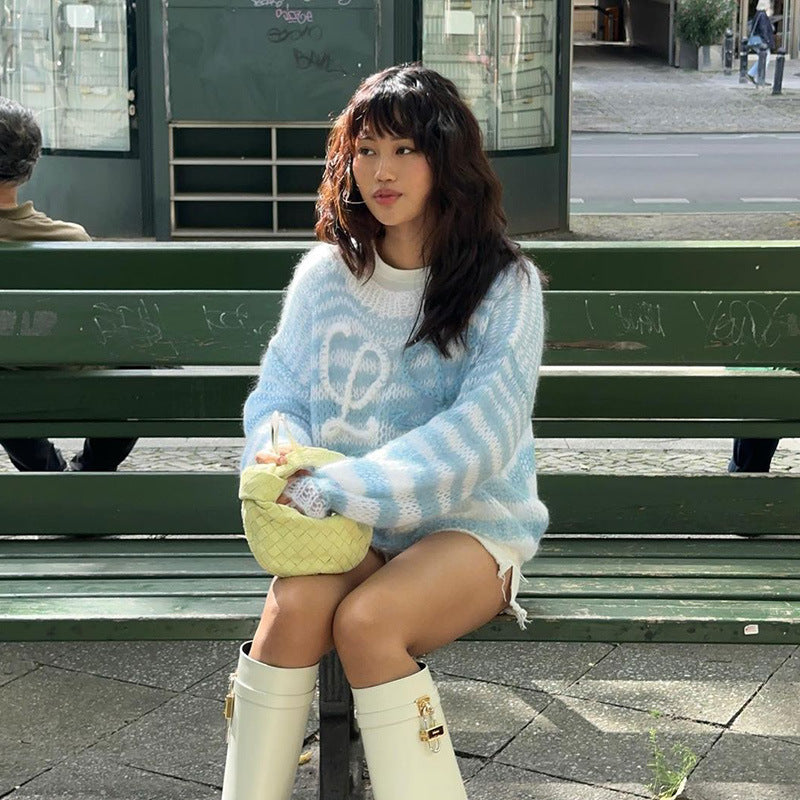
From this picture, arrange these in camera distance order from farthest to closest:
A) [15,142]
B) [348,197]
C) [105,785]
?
[15,142], [105,785], [348,197]

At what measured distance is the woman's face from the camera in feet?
10.1

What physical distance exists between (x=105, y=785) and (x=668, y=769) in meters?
1.26

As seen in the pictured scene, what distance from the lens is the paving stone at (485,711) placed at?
369 centimetres

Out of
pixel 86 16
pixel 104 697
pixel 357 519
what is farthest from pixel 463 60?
pixel 357 519

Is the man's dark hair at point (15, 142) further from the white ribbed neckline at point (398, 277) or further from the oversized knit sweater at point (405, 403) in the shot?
the white ribbed neckline at point (398, 277)

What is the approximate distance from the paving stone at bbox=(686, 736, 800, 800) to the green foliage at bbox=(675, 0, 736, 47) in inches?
1349

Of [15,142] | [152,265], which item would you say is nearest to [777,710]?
[152,265]

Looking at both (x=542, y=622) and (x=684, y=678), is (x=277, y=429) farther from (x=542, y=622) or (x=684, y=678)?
(x=684, y=678)

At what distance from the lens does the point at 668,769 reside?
351 centimetres

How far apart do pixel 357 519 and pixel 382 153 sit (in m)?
0.74

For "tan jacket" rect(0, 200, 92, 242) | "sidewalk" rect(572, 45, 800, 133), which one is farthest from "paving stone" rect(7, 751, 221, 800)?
"sidewalk" rect(572, 45, 800, 133)

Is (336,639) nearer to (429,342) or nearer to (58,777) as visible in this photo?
(429,342)

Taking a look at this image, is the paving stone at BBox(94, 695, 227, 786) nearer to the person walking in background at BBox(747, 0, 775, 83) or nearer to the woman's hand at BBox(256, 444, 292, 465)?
the woman's hand at BBox(256, 444, 292, 465)

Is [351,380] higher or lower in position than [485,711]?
higher
